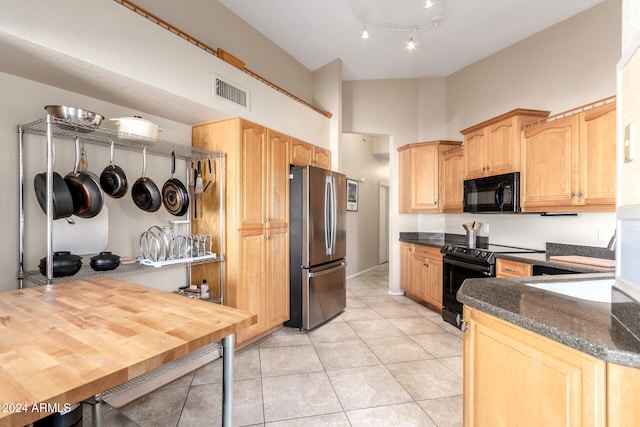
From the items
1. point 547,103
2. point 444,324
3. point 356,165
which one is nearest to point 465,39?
point 547,103

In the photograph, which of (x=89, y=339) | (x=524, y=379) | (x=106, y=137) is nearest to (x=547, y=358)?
(x=524, y=379)

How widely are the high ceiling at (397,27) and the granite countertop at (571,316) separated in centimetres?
283

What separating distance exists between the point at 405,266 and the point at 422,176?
1357mm

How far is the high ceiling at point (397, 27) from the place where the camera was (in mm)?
2893

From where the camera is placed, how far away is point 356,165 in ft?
19.7

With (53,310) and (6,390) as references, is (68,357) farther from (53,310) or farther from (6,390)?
(53,310)

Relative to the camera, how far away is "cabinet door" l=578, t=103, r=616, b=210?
7.18 ft

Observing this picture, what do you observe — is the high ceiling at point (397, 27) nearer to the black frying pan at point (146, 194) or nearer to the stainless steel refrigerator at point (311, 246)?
the stainless steel refrigerator at point (311, 246)

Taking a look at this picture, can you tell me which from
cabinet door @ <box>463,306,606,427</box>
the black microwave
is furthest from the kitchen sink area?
the black microwave

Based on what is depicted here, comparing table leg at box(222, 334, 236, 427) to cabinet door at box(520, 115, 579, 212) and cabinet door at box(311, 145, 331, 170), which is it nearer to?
cabinet door at box(311, 145, 331, 170)

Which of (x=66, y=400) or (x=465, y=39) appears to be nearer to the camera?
(x=66, y=400)

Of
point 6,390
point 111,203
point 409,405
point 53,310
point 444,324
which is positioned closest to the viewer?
point 6,390

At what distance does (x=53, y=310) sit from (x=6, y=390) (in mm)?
658

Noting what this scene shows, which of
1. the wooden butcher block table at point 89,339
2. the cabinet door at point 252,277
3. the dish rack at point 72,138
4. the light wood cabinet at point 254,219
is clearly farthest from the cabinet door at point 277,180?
the wooden butcher block table at point 89,339
